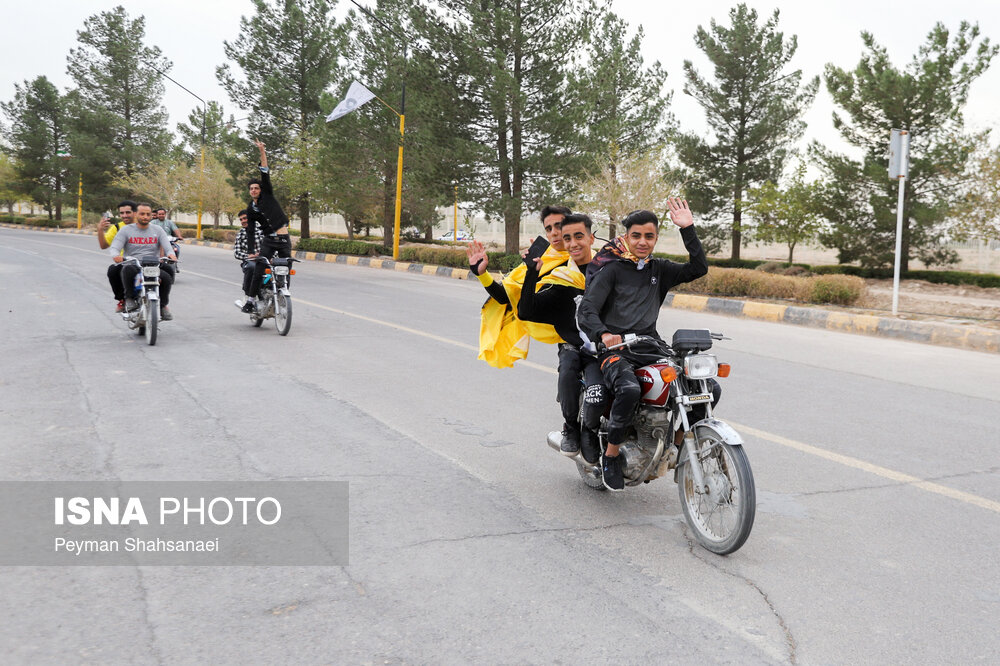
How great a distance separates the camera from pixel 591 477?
4801 mm

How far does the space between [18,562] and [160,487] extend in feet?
3.33

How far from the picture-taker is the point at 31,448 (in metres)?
5.32

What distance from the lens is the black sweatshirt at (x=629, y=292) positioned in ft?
14.2

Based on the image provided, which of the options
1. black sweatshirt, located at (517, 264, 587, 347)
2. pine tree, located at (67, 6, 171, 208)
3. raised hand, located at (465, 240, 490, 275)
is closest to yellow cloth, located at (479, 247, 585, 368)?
black sweatshirt, located at (517, 264, 587, 347)

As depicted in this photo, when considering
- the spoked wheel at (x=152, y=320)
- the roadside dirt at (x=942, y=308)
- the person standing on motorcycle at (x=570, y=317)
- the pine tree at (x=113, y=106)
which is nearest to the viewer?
the person standing on motorcycle at (x=570, y=317)

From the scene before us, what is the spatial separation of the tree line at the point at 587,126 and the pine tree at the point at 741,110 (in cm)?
6

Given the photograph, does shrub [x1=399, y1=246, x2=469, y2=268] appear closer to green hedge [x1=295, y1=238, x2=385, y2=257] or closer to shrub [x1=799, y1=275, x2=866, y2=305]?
green hedge [x1=295, y1=238, x2=385, y2=257]

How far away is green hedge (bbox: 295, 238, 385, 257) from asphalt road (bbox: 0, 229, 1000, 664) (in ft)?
79.7

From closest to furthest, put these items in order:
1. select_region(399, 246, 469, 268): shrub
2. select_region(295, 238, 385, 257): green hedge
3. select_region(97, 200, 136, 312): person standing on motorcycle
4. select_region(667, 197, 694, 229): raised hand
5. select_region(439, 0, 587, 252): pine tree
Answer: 1. select_region(667, 197, 694, 229): raised hand
2. select_region(97, 200, 136, 312): person standing on motorcycle
3. select_region(439, 0, 587, 252): pine tree
4. select_region(399, 246, 469, 268): shrub
5. select_region(295, 238, 385, 257): green hedge

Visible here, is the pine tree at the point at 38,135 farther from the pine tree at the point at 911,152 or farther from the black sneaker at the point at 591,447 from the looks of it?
the black sneaker at the point at 591,447

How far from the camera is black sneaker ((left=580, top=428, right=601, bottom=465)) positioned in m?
4.58

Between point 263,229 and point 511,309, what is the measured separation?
717cm

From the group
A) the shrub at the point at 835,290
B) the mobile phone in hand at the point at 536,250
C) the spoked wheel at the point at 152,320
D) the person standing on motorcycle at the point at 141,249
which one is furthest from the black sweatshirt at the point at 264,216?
the shrub at the point at 835,290

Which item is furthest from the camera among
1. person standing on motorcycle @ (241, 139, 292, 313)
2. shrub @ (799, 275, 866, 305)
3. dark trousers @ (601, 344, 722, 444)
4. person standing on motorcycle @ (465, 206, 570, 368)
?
shrub @ (799, 275, 866, 305)
